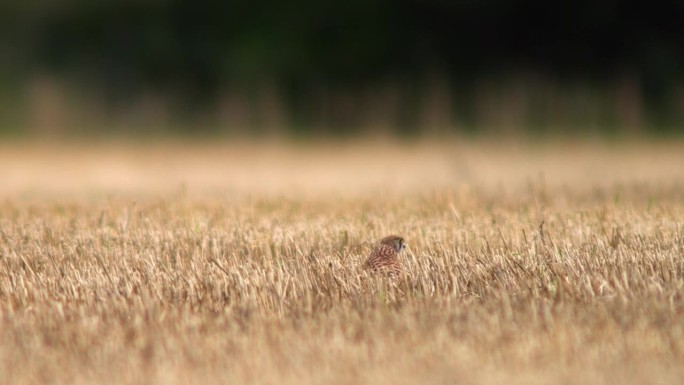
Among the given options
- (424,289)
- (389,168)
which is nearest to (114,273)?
(424,289)

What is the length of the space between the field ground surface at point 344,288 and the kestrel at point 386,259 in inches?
4.3

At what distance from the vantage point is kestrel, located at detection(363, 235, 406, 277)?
712cm

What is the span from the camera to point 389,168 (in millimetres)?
15680

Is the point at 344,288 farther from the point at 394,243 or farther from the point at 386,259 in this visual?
the point at 394,243

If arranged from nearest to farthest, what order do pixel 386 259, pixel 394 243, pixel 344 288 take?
pixel 344 288, pixel 386 259, pixel 394 243

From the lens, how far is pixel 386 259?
723 cm

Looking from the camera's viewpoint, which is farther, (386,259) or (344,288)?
(386,259)

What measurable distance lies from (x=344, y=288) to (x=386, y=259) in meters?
0.47

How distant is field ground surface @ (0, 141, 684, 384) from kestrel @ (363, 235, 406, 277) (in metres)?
0.11

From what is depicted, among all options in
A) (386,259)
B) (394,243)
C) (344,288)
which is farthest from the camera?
(394,243)

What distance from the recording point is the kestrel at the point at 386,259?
23.4 feet

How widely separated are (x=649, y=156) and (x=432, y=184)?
197 inches

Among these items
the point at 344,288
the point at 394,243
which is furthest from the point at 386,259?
the point at 344,288

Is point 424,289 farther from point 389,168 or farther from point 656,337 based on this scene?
point 389,168
